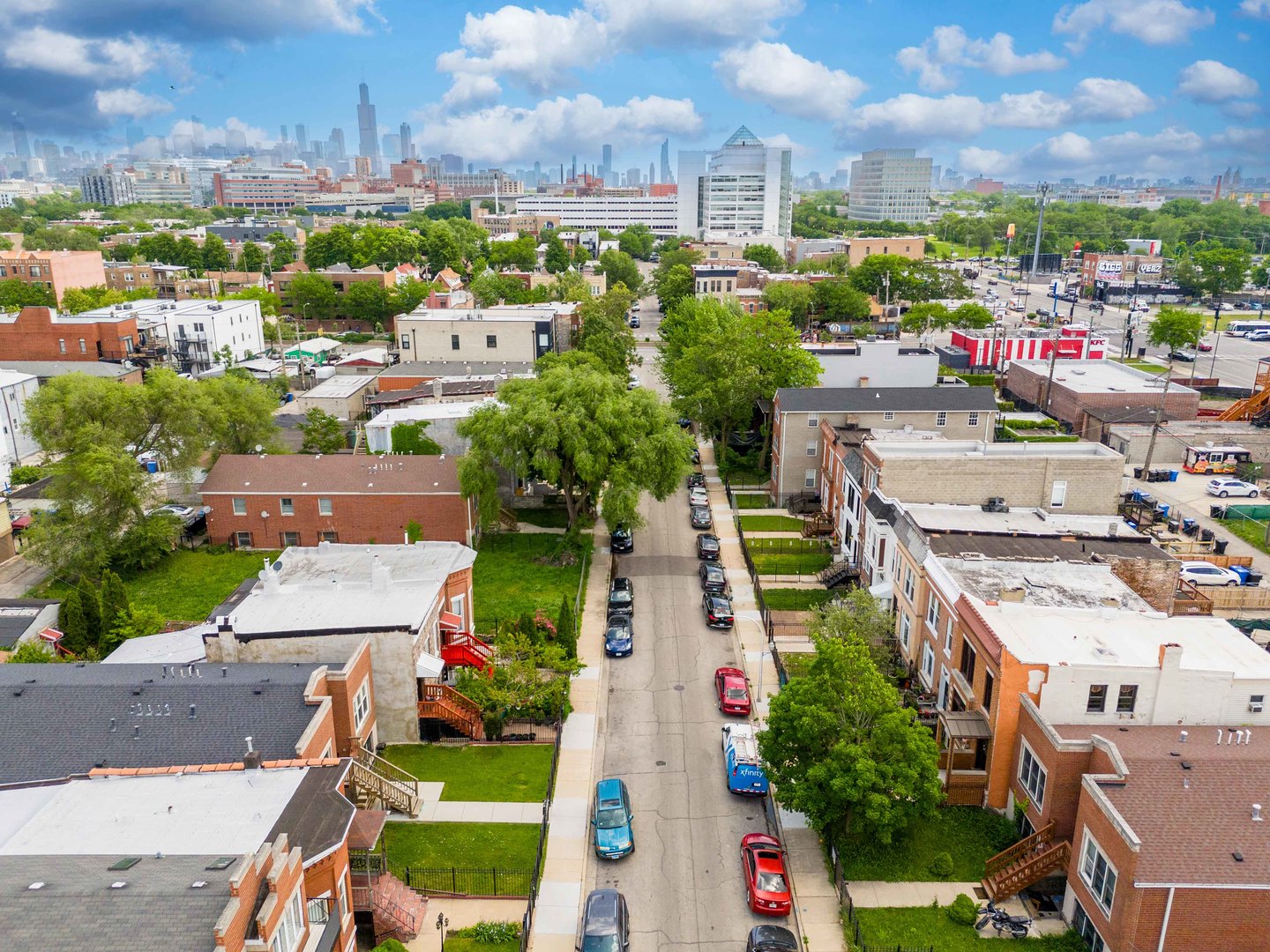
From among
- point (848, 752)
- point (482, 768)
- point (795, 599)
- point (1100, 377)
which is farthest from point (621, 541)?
point (1100, 377)

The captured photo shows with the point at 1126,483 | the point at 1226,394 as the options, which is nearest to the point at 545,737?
the point at 1126,483

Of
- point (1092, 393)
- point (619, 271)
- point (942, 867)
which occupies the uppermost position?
point (619, 271)

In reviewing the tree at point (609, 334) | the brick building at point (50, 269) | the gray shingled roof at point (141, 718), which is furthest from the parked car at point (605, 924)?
the brick building at point (50, 269)

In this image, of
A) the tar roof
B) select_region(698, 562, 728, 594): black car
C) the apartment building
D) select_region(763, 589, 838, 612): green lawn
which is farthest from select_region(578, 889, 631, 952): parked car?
the apartment building

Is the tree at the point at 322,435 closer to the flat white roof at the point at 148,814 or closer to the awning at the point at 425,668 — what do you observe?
the awning at the point at 425,668

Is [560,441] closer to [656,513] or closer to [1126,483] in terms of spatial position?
[656,513]

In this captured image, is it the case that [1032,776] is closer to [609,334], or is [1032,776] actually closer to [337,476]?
[337,476]
